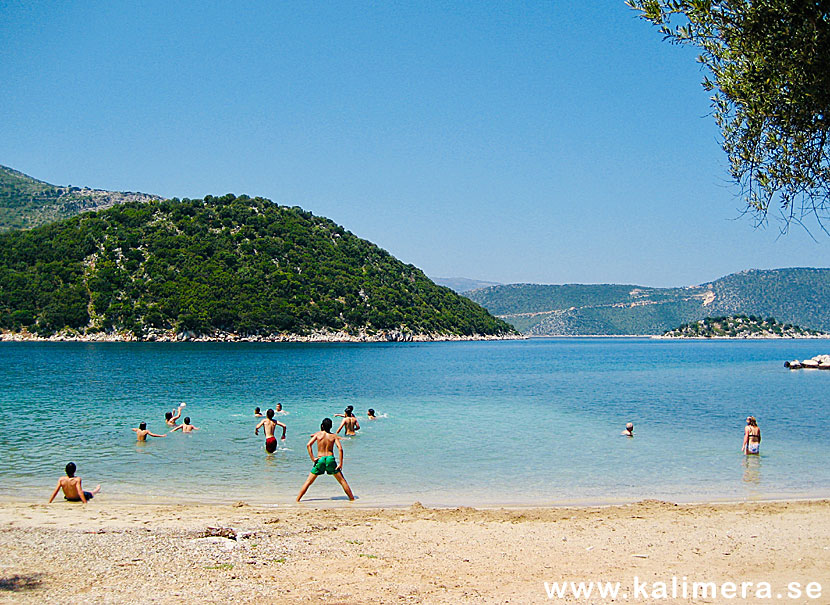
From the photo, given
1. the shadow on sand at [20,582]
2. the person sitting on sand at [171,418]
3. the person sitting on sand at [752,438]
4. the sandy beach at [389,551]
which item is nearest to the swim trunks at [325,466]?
the sandy beach at [389,551]

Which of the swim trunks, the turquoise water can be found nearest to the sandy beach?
the swim trunks

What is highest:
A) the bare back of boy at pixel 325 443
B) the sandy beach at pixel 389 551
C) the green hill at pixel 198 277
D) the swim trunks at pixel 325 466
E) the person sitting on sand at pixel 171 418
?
the green hill at pixel 198 277

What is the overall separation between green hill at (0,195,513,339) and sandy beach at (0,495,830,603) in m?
111

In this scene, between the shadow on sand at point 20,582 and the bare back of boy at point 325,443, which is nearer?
the shadow on sand at point 20,582

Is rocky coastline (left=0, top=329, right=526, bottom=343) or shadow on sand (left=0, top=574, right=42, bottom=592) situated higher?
shadow on sand (left=0, top=574, right=42, bottom=592)

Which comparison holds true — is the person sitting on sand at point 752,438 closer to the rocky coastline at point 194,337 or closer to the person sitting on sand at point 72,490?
the person sitting on sand at point 72,490

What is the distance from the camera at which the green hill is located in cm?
11375

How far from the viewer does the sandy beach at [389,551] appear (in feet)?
23.2

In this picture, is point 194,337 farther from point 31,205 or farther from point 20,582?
point 20,582

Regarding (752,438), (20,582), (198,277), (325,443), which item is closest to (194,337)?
(198,277)

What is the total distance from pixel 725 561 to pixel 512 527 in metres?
3.30

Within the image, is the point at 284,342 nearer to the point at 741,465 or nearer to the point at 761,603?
Result: the point at 741,465

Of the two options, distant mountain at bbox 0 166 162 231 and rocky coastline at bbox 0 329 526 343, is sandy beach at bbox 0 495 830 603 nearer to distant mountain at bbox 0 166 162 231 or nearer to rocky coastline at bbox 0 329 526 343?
rocky coastline at bbox 0 329 526 343

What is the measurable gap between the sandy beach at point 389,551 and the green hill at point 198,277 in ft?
363
